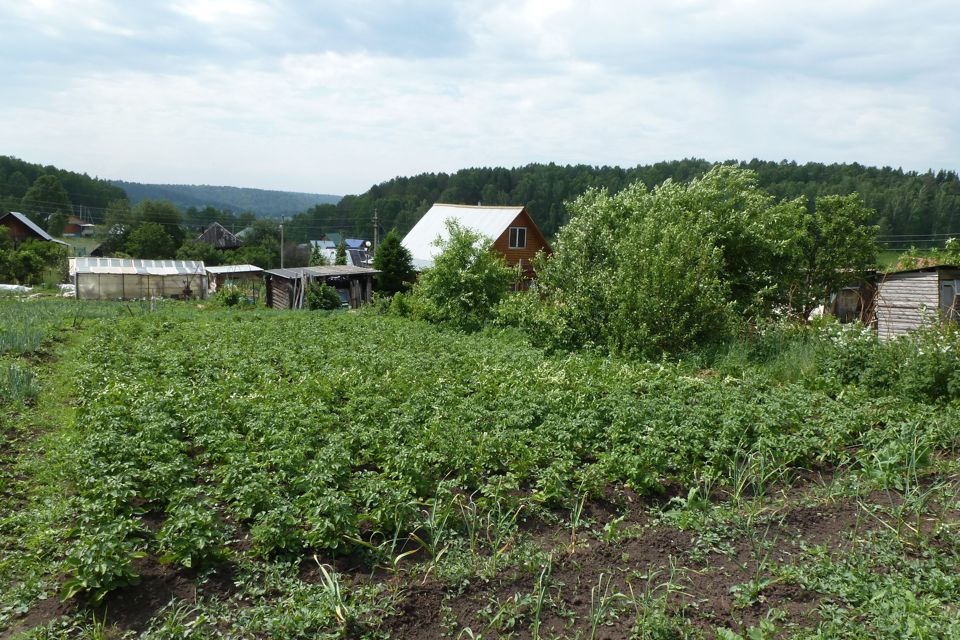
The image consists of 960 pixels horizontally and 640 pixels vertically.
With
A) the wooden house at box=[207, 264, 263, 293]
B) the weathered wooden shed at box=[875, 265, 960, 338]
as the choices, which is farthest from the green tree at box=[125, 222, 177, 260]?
the weathered wooden shed at box=[875, 265, 960, 338]

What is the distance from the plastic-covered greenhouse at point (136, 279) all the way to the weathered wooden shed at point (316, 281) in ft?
24.6

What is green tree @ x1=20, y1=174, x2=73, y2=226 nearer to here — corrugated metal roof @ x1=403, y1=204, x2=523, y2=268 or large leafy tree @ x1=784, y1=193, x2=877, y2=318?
corrugated metal roof @ x1=403, y1=204, x2=523, y2=268

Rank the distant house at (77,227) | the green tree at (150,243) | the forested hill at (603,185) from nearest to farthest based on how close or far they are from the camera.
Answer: the forested hill at (603,185) → the green tree at (150,243) → the distant house at (77,227)

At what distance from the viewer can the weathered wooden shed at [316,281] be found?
30.1 m

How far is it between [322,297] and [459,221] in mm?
9548

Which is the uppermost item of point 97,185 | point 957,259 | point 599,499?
point 97,185

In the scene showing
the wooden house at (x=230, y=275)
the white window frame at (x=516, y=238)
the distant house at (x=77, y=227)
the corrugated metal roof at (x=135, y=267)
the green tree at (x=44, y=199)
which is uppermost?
the green tree at (x=44, y=199)

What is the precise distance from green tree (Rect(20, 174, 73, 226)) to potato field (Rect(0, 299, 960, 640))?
275 ft

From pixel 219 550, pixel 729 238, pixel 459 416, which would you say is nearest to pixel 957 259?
pixel 729 238

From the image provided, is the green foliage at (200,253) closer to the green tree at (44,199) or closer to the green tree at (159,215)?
the green tree at (159,215)

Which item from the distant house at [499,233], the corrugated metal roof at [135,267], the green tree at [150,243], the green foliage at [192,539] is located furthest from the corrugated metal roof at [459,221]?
the green foliage at [192,539]

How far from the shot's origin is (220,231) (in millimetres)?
71188

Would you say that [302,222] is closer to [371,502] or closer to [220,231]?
[220,231]

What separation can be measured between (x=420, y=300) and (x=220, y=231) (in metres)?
55.8
